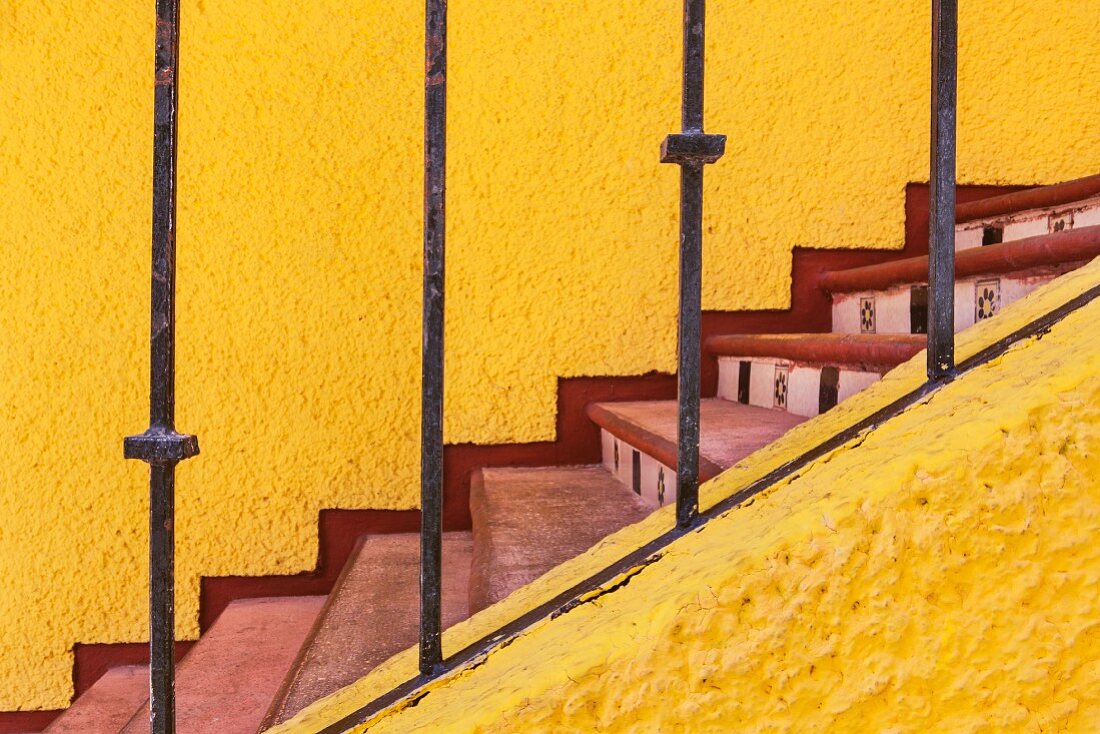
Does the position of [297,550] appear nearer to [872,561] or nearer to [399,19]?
[399,19]

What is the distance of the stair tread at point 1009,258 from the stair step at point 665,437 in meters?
0.38

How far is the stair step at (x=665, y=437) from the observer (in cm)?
114

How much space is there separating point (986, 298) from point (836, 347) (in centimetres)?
27

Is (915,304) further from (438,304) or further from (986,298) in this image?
(438,304)

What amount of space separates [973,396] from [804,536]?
0.63ft

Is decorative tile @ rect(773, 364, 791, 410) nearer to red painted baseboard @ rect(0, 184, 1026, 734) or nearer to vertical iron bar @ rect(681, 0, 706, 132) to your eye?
red painted baseboard @ rect(0, 184, 1026, 734)

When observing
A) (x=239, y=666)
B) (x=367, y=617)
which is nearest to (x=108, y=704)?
(x=239, y=666)

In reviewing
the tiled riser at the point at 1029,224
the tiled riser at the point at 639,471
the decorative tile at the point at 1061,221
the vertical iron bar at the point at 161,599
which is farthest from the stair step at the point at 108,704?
the decorative tile at the point at 1061,221

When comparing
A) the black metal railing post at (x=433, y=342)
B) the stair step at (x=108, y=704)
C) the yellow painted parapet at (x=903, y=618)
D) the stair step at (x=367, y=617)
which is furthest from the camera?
the stair step at (x=108, y=704)

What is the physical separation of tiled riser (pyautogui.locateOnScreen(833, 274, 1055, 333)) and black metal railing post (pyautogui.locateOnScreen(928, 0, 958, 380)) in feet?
1.87

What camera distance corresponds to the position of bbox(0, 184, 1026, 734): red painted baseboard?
69.8 inches

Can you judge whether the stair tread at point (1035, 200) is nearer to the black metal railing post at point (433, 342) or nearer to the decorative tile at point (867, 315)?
the decorative tile at point (867, 315)

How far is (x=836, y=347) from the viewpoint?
128 centimetres

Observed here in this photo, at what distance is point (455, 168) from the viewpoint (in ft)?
6.27
